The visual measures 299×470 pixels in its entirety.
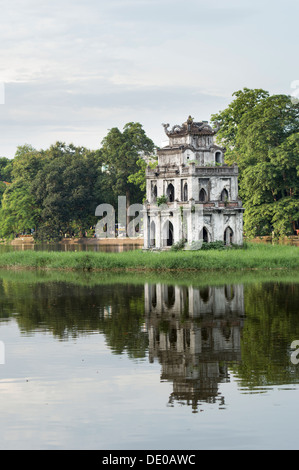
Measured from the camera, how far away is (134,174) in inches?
3880

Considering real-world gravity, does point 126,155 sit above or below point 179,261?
above

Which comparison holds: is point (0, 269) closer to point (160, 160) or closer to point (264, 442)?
point (160, 160)

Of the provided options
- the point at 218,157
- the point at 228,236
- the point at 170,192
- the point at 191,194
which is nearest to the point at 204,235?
the point at 228,236

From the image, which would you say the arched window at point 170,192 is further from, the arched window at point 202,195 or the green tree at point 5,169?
the green tree at point 5,169

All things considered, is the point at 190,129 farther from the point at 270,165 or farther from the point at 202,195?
the point at 270,165

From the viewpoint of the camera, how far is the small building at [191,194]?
57750 millimetres

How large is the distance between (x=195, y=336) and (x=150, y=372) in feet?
16.1

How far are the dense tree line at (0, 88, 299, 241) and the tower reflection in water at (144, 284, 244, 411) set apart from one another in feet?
125

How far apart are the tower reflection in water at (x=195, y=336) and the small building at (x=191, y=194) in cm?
2099

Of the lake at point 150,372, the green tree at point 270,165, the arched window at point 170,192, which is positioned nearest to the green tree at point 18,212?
the green tree at point 270,165

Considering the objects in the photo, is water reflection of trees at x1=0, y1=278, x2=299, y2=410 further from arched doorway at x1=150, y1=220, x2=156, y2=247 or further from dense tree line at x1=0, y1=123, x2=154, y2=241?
dense tree line at x1=0, y1=123, x2=154, y2=241

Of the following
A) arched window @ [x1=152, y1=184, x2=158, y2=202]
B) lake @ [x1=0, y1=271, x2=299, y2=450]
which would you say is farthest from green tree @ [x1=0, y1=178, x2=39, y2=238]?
lake @ [x1=0, y1=271, x2=299, y2=450]
